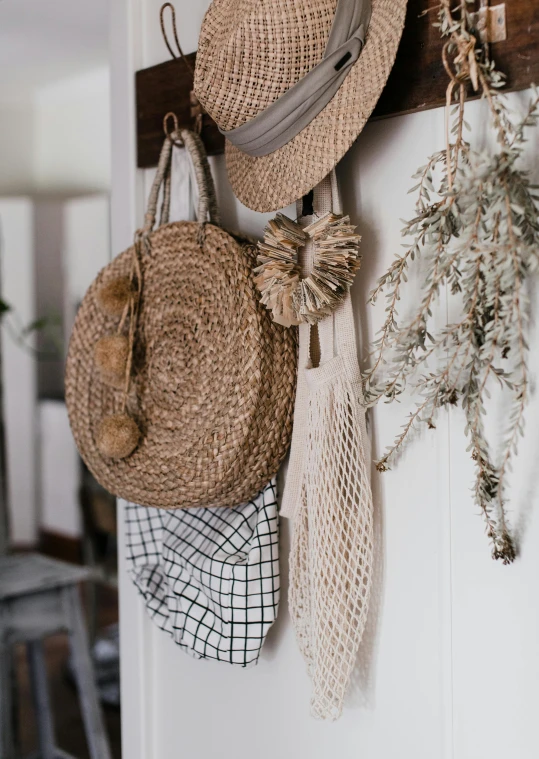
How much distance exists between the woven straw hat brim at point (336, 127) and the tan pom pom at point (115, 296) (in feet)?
0.83

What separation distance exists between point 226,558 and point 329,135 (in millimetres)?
562

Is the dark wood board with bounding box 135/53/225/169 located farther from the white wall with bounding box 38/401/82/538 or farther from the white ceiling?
the white wall with bounding box 38/401/82/538

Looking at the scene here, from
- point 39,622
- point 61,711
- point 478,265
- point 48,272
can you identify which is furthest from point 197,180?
point 48,272

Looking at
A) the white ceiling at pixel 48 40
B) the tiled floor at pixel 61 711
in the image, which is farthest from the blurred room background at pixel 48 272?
the tiled floor at pixel 61 711

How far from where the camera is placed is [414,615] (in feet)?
3.00

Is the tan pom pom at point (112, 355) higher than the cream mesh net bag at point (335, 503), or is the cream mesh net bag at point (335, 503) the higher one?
the tan pom pom at point (112, 355)

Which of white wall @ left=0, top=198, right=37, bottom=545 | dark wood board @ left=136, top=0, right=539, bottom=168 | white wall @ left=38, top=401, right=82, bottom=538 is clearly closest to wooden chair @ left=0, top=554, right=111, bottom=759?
dark wood board @ left=136, top=0, right=539, bottom=168

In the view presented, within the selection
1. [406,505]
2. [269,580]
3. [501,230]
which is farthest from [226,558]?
[501,230]

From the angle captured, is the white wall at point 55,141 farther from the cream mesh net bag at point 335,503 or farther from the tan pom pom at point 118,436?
the cream mesh net bag at point 335,503

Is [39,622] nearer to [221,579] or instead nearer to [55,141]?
[221,579]

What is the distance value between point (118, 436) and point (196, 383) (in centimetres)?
14

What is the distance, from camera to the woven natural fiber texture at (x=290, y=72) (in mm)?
812

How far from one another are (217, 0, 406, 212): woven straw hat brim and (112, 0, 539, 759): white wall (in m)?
0.10

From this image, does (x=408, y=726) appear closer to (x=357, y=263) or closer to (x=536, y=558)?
(x=536, y=558)
